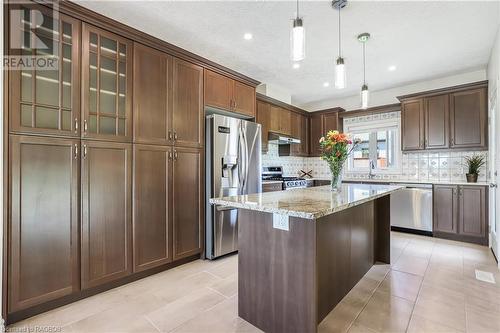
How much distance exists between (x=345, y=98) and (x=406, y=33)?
2.79 meters

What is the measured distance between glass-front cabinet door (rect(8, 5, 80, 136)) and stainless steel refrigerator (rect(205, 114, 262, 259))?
1.45 m

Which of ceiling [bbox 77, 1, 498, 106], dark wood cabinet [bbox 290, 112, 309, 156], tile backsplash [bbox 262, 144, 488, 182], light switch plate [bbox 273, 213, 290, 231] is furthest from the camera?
dark wood cabinet [bbox 290, 112, 309, 156]

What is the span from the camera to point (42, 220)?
1.97 meters

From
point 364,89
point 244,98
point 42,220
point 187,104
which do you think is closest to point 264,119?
point 244,98

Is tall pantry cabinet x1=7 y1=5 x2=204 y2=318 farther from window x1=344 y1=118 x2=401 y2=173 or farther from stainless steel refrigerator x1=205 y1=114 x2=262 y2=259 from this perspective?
window x1=344 y1=118 x2=401 y2=173

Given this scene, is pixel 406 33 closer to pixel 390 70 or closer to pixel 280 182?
pixel 390 70

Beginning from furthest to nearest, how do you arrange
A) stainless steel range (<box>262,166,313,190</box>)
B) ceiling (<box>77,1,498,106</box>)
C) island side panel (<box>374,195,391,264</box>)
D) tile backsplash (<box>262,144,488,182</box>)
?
stainless steel range (<box>262,166,313,190</box>) → tile backsplash (<box>262,144,488,182</box>) → island side panel (<box>374,195,391,264</box>) → ceiling (<box>77,1,498,106</box>)

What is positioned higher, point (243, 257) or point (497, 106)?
point (497, 106)

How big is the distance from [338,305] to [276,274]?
2.74 ft

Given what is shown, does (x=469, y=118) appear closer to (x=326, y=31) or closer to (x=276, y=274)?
(x=326, y=31)

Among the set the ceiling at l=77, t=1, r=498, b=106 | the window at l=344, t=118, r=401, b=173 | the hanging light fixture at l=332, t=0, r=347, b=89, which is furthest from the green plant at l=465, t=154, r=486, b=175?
the hanging light fixture at l=332, t=0, r=347, b=89

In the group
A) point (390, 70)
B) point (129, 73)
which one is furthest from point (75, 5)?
point (390, 70)

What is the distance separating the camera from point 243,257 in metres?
1.88

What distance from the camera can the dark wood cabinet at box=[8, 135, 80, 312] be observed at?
1.86 m
